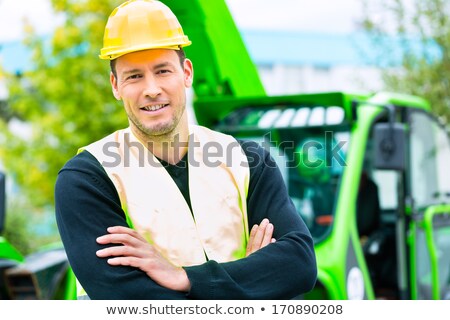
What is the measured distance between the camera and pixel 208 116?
5816mm

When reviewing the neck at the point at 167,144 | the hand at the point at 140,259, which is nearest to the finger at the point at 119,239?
the hand at the point at 140,259

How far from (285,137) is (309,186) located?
41 cm

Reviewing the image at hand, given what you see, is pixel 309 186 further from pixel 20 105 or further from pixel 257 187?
pixel 20 105

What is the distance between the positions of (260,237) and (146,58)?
70 centimetres

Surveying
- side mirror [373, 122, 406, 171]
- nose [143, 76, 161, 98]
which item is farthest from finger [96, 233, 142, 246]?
side mirror [373, 122, 406, 171]

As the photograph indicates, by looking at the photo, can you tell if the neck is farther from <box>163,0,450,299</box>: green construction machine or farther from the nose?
<box>163,0,450,299</box>: green construction machine

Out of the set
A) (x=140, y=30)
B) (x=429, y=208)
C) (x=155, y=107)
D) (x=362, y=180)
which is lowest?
(x=429, y=208)

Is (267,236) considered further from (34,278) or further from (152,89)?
(34,278)

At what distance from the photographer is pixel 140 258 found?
2.41 meters

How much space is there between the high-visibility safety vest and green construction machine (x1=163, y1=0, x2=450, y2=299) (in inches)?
87.0

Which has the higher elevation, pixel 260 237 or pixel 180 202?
pixel 180 202

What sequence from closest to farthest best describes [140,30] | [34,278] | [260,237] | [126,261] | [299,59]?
[126,261] → [140,30] → [260,237] → [34,278] → [299,59]

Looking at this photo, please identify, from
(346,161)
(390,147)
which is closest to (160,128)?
(390,147)
